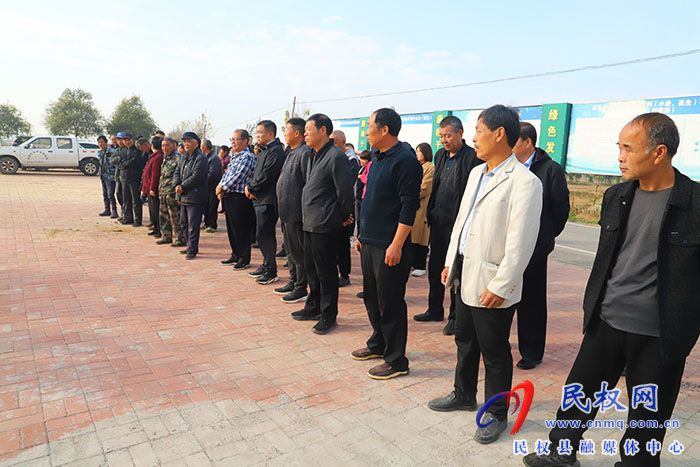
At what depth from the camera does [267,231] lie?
5.91 meters

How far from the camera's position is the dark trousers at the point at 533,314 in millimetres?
3732

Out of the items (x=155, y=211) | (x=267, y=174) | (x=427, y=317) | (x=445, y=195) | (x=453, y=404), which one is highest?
(x=267, y=174)

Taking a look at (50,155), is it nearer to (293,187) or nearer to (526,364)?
(293,187)

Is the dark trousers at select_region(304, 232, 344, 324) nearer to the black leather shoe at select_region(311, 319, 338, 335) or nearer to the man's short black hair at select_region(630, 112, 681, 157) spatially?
the black leather shoe at select_region(311, 319, 338, 335)

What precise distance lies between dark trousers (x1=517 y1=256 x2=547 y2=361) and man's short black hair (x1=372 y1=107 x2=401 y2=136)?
1.56m

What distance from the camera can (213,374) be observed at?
336 cm

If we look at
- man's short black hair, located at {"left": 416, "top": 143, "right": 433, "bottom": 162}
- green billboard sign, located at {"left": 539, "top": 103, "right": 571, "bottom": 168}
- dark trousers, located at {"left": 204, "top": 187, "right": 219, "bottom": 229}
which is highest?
green billboard sign, located at {"left": 539, "top": 103, "right": 571, "bottom": 168}

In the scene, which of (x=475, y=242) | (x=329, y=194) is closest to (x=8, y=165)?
(x=329, y=194)

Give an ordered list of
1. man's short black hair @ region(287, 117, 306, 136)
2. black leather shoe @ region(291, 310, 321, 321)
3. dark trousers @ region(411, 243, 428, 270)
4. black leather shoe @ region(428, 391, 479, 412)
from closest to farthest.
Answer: black leather shoe @ region(428, 391, 479, 412), black leather shoe @ region(291, 310, 321, 321), man's short black hair @ region(287, 117, 306, 136), dark trousers @ region(411, 243, 428, 270)

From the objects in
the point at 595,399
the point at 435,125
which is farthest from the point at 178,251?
the point at 435,125

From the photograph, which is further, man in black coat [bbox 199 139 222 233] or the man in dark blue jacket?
man in black coat [bbox 199 139 222 233]

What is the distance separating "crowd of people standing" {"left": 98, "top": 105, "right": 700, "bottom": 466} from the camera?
2107 millimetres

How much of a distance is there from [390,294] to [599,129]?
59.8 feet

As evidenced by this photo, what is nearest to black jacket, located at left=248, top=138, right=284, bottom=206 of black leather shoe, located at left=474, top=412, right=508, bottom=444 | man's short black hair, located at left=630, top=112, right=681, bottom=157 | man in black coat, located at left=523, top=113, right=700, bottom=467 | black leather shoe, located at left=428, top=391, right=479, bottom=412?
black leather shoe, located at left=428, top=391, right=479, bottom=412
